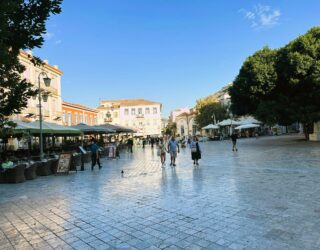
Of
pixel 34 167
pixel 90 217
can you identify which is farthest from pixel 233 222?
pixel 34 167

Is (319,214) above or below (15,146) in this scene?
below

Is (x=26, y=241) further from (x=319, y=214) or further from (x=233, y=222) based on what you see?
(x=319, y=214)

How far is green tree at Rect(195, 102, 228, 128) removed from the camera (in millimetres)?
57572

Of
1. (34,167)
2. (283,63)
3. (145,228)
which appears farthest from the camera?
(283,63)

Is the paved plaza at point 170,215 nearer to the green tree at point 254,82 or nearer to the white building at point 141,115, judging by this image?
the green tree at point 254,82

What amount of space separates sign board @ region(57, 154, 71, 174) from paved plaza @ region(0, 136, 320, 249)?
3.47 metres

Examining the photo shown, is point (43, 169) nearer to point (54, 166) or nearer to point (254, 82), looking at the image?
point (54, 166)

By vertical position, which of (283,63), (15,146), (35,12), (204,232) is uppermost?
(283,63)

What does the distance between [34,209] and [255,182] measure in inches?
238

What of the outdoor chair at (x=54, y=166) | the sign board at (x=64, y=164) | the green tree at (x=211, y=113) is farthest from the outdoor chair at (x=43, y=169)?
the green tree at (x=211, y=113)

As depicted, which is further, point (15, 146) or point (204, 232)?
point (15, 146)

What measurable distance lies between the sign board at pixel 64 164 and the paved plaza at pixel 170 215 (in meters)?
3.47

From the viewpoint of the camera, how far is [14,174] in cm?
A: 1122

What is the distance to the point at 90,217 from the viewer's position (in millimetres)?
5879
